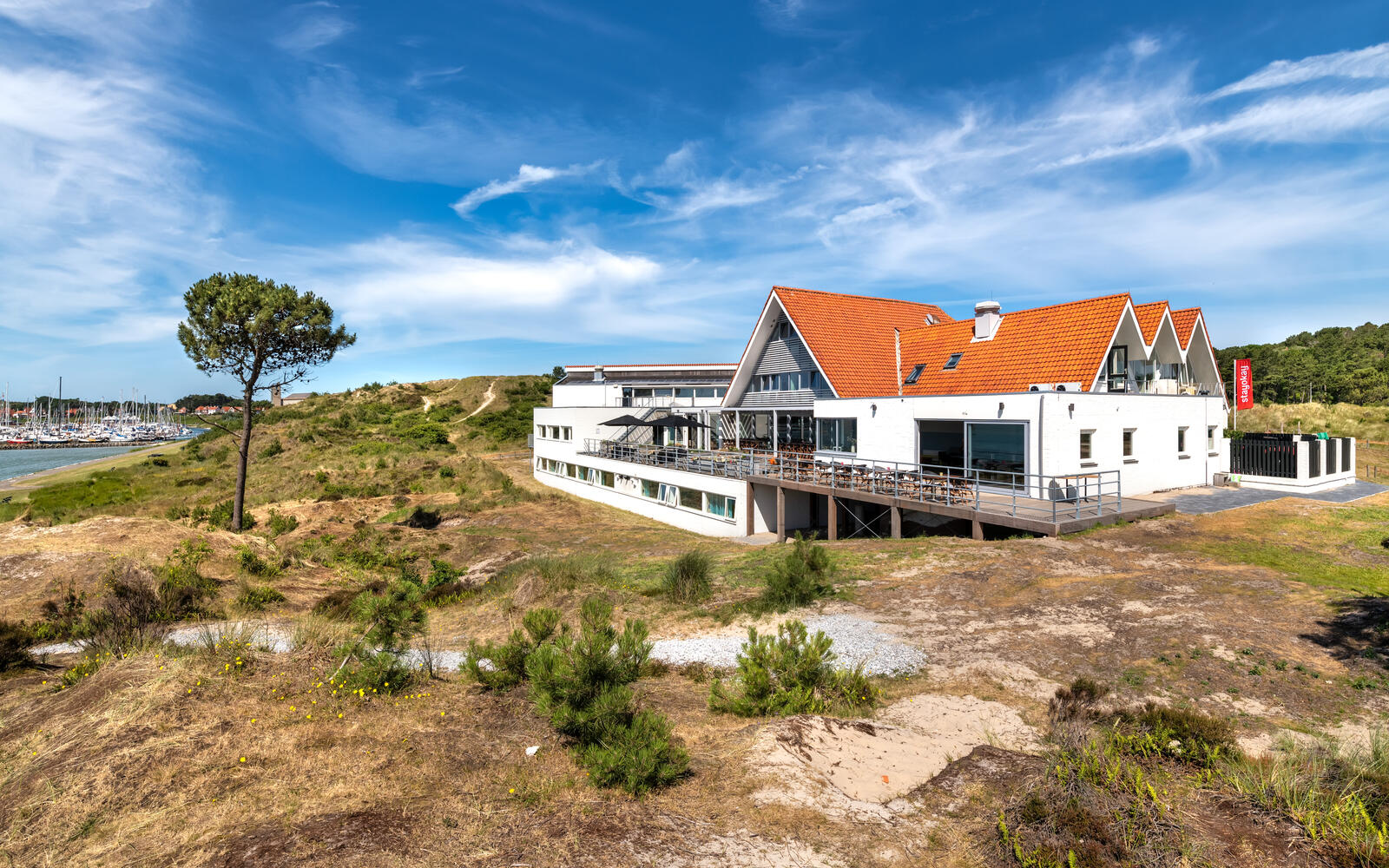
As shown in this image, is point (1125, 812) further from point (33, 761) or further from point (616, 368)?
point (616, 368)

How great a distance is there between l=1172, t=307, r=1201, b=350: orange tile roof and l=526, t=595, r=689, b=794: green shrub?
87.6ft

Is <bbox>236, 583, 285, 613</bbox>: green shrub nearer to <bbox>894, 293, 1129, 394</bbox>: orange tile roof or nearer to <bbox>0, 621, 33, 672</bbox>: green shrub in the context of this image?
<bbox>0, 621, 33, 672</bbox>: green shrub

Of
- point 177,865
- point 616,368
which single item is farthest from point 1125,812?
point 616,368

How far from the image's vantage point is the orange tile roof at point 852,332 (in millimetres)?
26969

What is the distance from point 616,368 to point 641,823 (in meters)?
48.3

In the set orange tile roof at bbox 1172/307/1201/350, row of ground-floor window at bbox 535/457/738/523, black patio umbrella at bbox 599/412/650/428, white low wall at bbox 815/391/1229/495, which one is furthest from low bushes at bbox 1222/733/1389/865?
black patio umbrella at bbox 599/412/650/428

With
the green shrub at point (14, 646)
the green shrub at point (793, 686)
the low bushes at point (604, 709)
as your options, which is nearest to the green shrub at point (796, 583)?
the green shrub at point (793, 686)

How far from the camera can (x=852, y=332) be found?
29.3 meters

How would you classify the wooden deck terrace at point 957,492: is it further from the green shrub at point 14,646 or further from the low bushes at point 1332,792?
the green shrub at point 14,646

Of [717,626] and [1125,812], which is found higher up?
[1125,812]

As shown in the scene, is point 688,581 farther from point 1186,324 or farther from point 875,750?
point 1186,324

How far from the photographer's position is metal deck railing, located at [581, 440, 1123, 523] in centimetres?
1727

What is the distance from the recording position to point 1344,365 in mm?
67875

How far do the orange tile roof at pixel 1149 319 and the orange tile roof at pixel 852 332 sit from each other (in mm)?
7160
